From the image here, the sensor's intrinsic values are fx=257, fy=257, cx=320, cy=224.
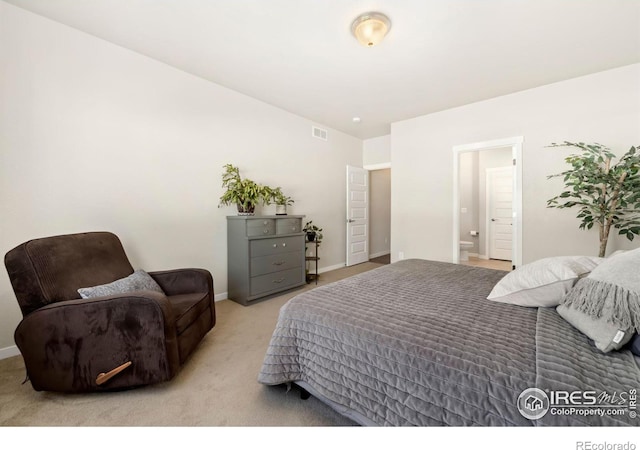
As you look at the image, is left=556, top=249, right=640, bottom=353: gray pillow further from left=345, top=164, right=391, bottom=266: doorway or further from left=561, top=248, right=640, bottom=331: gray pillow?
left=345, top=164, right=391, bottom=266: doorway

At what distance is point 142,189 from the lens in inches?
102

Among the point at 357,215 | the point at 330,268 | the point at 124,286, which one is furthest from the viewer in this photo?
the point at 357,215

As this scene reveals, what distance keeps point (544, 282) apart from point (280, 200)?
3.01m

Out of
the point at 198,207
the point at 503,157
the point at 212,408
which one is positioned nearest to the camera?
the point at 212,408

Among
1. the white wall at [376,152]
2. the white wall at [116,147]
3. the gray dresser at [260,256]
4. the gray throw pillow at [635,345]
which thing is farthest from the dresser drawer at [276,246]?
the gray throw pillow at [635,345]

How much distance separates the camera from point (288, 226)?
346cm

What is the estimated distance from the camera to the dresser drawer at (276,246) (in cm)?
306

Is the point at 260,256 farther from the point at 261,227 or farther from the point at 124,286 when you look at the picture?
the point at 124,286

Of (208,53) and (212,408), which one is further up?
(208,53)

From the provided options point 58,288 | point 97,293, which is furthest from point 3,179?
point 97,293

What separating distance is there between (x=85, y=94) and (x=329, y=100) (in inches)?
102

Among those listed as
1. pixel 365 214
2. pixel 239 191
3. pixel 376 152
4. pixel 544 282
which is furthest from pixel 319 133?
pixel 544 282

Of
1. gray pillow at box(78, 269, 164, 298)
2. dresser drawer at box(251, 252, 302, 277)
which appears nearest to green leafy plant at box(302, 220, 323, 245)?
dresser drawer at box(251, 252, 302, 277)

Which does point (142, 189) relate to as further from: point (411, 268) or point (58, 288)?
point (411, 268)
